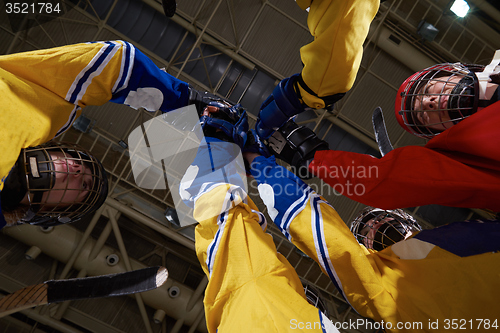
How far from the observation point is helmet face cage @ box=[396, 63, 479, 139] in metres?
2.36

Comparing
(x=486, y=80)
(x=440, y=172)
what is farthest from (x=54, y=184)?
(x=486, y=80)

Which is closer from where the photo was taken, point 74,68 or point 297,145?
point 74,68

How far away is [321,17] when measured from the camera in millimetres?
2010

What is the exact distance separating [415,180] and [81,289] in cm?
338

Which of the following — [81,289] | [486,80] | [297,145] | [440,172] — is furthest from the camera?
[81,289]

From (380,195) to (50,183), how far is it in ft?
8.42

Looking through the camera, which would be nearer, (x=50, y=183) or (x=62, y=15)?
(x=50, y=183)

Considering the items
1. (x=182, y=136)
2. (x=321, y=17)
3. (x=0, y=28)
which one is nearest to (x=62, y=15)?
(x=0, y=28)

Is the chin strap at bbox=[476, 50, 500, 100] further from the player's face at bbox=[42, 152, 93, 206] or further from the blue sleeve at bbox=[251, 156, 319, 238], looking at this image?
the player's face at bbox=[42, 152, 93, 206]

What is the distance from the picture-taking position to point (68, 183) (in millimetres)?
2498

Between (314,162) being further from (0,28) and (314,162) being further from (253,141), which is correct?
(0,28)

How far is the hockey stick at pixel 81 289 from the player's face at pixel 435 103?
3052 mm

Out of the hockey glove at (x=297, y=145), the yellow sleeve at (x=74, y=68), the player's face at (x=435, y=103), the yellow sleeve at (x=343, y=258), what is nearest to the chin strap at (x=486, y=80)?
the player's face at (x=435, y=103)

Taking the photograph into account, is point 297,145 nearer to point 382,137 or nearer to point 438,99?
point 438,99
